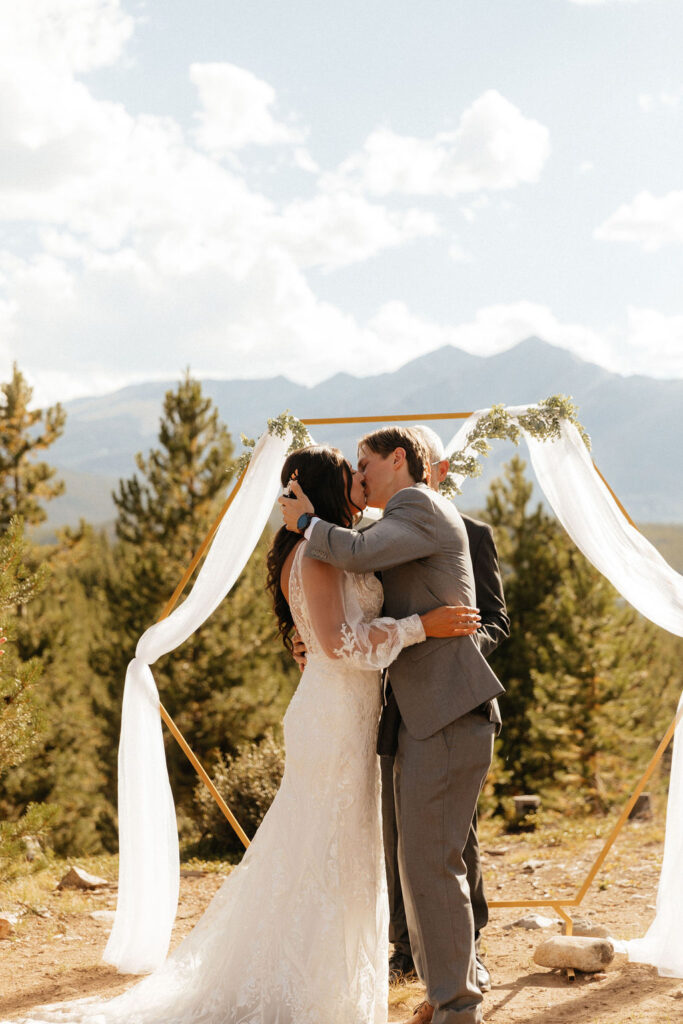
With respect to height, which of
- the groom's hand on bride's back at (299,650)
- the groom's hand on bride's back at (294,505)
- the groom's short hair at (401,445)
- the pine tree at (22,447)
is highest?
the pine tree at (22,447)

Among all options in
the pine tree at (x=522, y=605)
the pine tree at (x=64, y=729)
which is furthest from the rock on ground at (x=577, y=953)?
the pine tree at (x=64, y=729)

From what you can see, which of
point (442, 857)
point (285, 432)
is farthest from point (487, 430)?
point (442, 857)

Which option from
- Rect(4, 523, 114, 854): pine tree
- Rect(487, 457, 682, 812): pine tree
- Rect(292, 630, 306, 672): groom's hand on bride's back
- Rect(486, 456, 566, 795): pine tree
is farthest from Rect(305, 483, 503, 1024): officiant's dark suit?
Rect(486, 456, 566, 795): pine tree

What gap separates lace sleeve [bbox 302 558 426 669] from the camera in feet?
10.3

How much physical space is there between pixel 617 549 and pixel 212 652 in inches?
490

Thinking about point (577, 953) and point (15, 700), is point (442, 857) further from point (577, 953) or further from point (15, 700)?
point (15, 700)

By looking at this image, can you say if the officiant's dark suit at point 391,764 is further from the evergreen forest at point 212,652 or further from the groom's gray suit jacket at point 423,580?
the evergreen forest at point 212,652

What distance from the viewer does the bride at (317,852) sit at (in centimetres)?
319

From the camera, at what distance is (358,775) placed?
3338mm

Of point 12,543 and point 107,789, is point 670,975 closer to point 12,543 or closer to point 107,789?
point 12,543

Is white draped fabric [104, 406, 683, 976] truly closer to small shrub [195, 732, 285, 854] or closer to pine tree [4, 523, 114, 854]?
small shrub [195, 732, 285, 854]

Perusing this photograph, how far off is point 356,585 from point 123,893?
85.1 inches

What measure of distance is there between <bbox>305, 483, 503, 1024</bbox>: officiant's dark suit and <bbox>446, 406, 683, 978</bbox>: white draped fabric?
132cm

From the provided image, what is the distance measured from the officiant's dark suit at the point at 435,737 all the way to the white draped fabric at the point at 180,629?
4.36 feet
